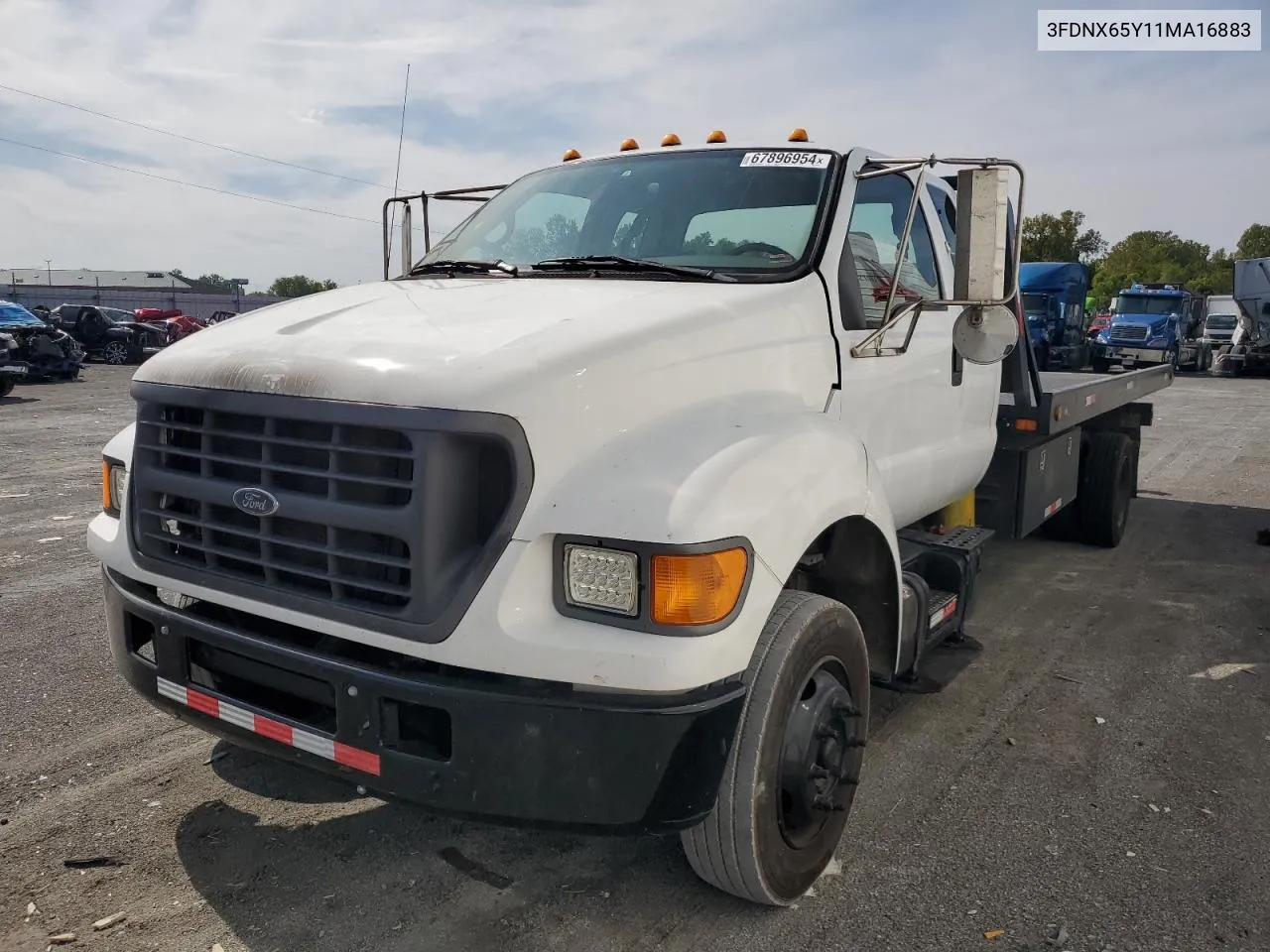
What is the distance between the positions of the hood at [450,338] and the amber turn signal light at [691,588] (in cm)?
55

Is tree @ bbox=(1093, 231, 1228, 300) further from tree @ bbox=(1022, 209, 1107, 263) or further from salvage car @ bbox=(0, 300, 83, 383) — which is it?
salvage car @ bbox=(0, 300, 83, 383)

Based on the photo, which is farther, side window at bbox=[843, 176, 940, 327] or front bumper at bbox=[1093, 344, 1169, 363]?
front bumper at bbox=[1093, 344, 1169, 363]

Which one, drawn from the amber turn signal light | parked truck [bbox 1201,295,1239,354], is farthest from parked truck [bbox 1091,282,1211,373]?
the amber turn signal light

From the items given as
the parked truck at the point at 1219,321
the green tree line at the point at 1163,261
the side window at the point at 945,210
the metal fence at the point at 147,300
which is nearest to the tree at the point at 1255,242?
the green tree line at the point at 1163,261

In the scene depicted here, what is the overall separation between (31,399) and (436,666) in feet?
58.2

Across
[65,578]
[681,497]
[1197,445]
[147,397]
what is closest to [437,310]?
[147,397]

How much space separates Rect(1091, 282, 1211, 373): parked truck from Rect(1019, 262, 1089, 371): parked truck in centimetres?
299

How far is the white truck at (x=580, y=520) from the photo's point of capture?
2342 mm

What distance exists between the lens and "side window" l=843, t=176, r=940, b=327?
362 cm

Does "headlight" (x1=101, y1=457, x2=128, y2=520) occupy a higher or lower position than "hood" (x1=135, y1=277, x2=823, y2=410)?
lower

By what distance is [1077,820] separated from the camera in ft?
11.2

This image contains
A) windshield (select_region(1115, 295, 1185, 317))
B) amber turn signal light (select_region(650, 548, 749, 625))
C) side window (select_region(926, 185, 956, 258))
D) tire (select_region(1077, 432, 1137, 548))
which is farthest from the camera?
windshield (select_region(1115, 295, 1185, 317))

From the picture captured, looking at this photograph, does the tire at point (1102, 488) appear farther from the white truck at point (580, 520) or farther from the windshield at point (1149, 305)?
the windshield at point (1149, 305)

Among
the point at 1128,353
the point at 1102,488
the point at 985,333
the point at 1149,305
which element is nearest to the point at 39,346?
Result: the point at 1102,488
